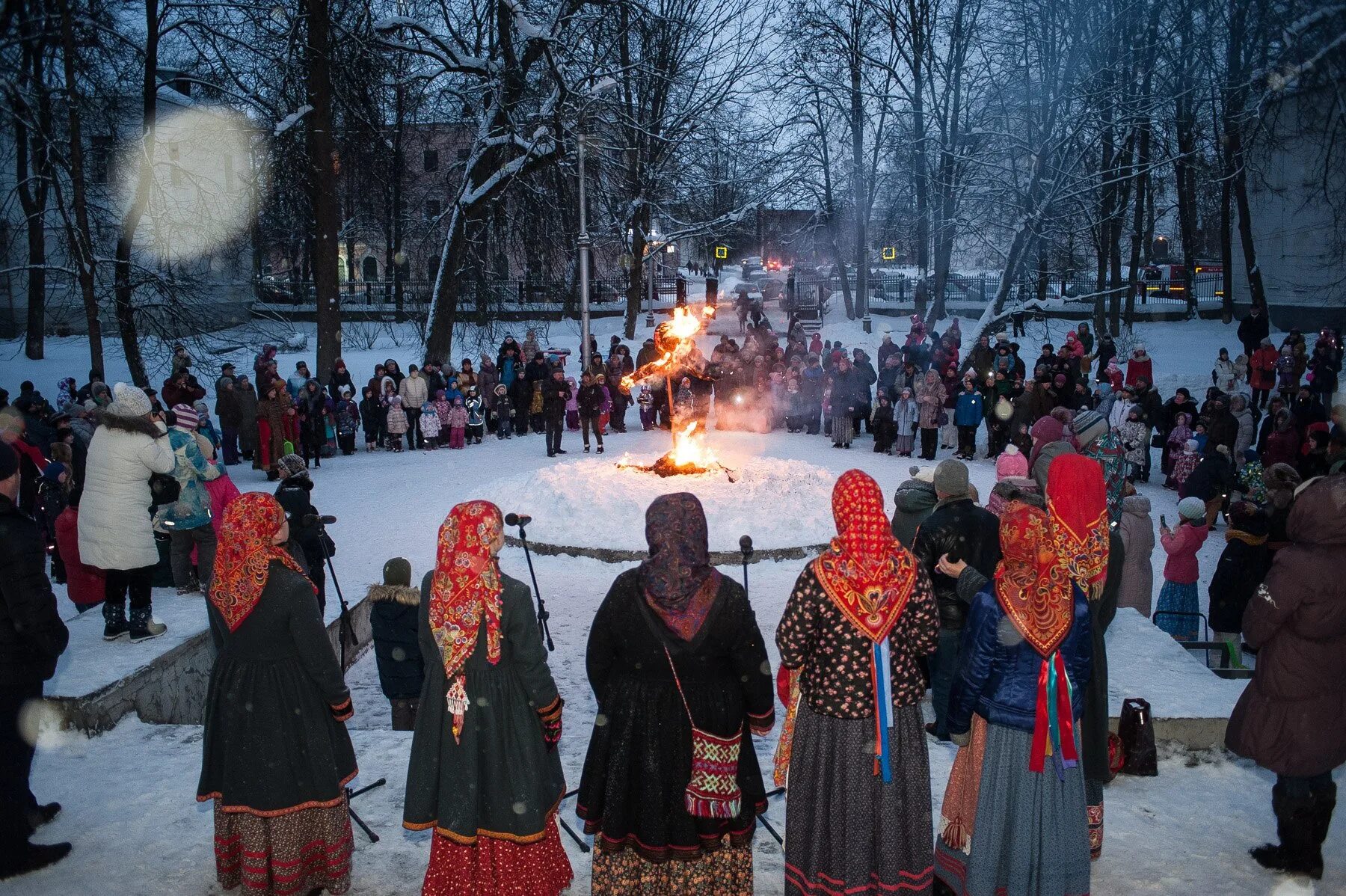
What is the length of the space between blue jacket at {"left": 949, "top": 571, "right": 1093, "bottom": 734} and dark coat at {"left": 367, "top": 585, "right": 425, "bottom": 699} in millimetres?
3273

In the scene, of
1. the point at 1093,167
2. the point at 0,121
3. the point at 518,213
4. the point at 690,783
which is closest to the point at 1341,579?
the point at 690,783

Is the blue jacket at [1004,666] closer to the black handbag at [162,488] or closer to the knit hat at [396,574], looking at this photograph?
the knit hat at [396,574]

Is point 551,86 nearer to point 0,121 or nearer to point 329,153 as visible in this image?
point 329,153

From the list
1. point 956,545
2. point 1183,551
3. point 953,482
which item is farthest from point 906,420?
point 956,545

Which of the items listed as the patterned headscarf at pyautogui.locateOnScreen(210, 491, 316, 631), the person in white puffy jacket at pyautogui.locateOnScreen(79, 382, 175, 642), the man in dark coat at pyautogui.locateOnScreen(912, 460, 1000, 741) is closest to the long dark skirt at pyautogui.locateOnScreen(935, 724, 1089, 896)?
the man in dark coat at pyautogui.locateOnScreen(912, 460, 1000, 741)

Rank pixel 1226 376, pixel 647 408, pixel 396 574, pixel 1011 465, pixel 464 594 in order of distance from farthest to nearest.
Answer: pixel 647 408, pixel 1226 376, pixel 1011 465, pixel 396 574, pixel 464 594

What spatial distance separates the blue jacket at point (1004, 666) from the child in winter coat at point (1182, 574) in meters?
4.30

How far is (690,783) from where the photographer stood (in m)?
3.98

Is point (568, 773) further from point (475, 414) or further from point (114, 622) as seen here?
point (475, 414)

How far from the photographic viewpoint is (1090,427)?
7.94 m

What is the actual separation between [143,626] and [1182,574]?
299 inches

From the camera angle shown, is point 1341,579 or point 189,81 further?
point 189,81

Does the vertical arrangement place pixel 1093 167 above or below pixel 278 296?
above

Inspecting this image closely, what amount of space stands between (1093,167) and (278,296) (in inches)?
1092
